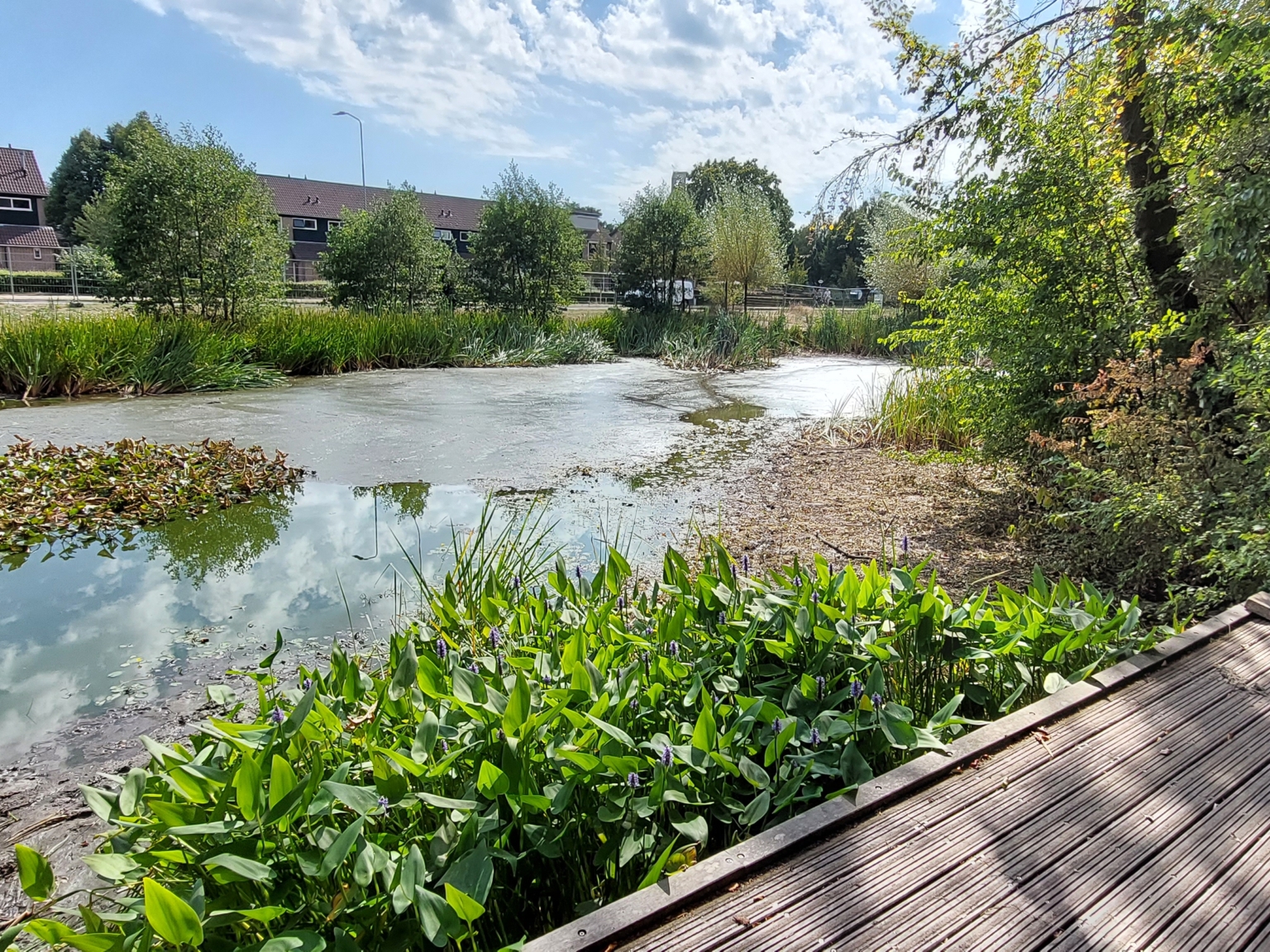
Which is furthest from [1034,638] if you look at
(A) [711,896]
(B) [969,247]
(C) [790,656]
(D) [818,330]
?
(D) [818,330]

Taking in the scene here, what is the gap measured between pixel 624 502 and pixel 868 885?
4142 mm

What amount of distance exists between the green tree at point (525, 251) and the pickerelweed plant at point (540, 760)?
1627cm

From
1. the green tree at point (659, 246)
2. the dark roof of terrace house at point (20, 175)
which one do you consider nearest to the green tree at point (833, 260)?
the green tree at point (659, 246)

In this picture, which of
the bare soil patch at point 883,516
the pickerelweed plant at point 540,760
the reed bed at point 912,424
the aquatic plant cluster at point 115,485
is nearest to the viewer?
the pickerelweed plant at point 540,760

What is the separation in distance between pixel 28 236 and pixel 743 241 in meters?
48.3

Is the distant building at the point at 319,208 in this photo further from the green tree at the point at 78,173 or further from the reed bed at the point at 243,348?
the reed bed at the point at 243,348

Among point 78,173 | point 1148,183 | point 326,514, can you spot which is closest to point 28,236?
point 78,173

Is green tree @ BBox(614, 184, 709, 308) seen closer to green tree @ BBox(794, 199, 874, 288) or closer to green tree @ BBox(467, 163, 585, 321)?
green tree @ BBox(467, 163, 585, 321)

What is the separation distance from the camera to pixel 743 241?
21.0 m

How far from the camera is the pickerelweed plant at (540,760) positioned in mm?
1255

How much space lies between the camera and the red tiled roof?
1780 inches

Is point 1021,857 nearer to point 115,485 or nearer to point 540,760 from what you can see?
point 540,760

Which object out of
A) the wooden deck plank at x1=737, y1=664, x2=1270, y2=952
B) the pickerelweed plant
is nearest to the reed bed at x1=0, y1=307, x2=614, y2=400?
the pickerelweed plant

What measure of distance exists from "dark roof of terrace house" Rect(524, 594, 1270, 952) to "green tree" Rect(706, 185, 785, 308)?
20212 millimetres
